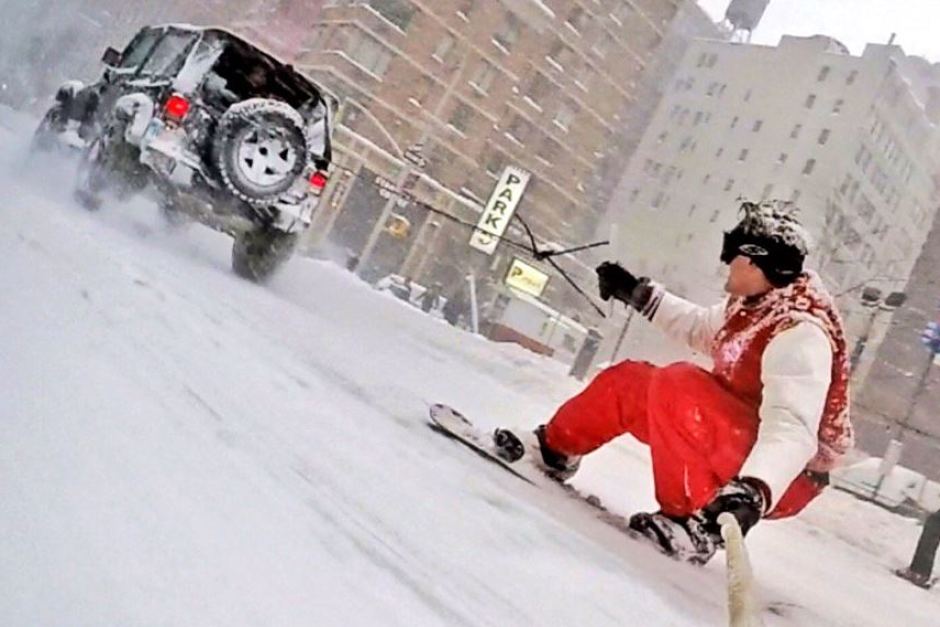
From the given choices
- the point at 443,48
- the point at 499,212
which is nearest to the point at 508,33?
the point at 443,48

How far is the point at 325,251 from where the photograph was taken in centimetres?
790

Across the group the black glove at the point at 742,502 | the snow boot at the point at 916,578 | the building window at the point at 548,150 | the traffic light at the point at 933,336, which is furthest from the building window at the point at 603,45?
the black glove at the point at 742,502

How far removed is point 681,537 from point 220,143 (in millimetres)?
1639

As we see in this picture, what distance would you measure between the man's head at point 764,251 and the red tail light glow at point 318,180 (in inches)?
61.9

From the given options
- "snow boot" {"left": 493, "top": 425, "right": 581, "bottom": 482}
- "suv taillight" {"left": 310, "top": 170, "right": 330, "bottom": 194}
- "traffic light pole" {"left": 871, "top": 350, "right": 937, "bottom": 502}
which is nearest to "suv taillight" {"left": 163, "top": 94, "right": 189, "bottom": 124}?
"suv taillight" {"left": 310, "top": 170, "right": 330, "bottom": 194}

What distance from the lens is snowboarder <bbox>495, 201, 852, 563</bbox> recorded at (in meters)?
1.04

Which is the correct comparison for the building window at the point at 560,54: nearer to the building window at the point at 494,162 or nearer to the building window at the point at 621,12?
the building window at the point at 621,12

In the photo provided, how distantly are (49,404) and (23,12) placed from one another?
6772 millimetres

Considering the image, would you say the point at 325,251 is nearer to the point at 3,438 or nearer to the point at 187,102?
the point at 187,102

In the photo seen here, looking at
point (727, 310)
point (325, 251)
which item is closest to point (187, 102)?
point (727, 310)

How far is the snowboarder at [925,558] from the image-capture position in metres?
2.29

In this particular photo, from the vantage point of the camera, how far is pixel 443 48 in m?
9.15

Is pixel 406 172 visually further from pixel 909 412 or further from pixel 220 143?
pixel 220 143

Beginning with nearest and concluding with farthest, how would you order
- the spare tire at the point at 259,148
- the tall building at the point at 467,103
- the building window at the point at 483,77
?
1. the spare tire at the point at 259,148
2. the tall building at the point at 467,103
3. the building window at the point at 483,77
